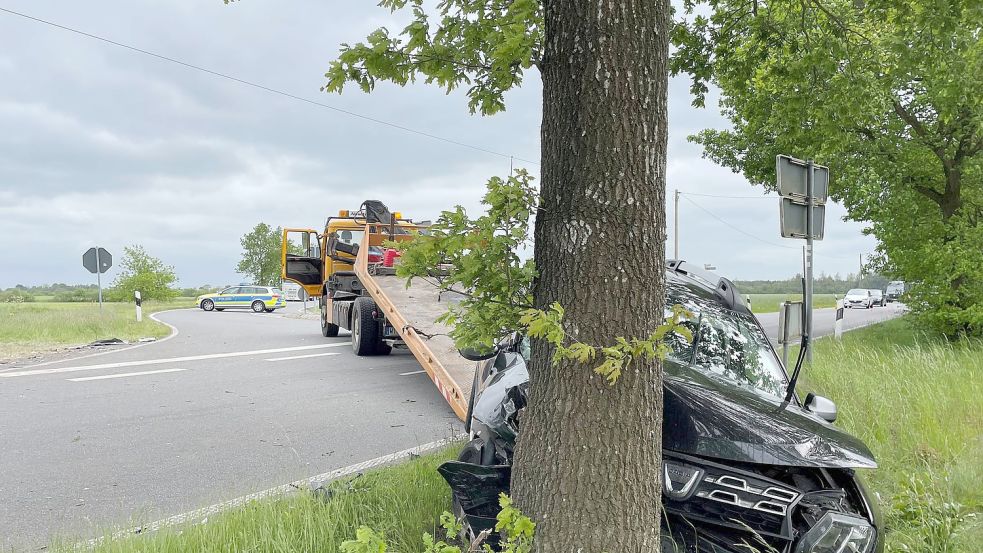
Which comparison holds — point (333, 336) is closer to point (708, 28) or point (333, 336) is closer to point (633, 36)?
point (708, 28)

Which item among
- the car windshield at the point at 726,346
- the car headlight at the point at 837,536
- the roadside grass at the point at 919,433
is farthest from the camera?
the car windshield at the point at 726,346

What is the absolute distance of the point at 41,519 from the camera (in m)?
3.70

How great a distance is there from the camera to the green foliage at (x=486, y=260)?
220 centimetres

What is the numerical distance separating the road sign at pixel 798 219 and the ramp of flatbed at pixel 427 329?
9.58 ft

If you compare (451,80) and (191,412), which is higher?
(451,80)

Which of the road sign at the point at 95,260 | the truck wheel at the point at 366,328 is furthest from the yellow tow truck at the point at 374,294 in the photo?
the road sign at the point at 95,260

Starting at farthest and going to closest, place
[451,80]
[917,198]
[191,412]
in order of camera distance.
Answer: [917,198] < [191,412] < [451,80]

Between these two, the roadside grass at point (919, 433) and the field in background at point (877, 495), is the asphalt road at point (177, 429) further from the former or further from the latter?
the roadside grass at point (919, 433)

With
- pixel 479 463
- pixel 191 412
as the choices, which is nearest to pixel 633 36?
pixel 479 463

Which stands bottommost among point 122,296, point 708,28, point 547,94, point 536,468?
point 122,296

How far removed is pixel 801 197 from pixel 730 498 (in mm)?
3718

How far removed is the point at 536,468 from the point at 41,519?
3.36 m

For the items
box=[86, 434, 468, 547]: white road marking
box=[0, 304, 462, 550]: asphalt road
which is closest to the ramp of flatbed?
box=[0, 304, 462, 550]: asphalt road

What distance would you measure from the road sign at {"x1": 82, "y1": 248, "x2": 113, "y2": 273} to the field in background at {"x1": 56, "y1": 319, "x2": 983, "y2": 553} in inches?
636
